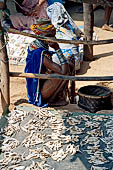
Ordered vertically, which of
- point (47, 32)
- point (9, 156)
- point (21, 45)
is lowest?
point (9, 156)

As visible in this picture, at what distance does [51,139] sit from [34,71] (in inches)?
55.8

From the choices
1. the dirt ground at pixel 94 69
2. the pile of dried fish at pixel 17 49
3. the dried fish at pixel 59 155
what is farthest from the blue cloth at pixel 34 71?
the pile of dried fish at pixel 17 49

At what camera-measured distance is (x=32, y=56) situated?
4.46 metres

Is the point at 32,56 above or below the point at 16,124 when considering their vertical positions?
above

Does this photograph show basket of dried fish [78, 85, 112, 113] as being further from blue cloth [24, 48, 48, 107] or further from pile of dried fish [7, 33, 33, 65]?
pile of dried fish [7, 33, 33, 65]

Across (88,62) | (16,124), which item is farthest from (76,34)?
(16,124)

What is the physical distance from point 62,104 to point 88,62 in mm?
2561

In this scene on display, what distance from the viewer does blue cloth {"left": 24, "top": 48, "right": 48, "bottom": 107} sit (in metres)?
4.41

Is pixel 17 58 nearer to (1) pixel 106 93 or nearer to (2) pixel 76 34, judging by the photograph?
(2) pixel 76 34

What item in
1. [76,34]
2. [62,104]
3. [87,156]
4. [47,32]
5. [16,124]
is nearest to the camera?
[87,156]

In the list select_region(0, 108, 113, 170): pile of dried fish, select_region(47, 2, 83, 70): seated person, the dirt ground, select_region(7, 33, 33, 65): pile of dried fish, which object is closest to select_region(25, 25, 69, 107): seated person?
the dirt ground

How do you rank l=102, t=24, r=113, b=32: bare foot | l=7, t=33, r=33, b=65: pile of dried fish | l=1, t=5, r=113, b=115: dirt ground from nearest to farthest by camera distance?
l=1, t=5, r=113, b=115: dirt ground → l=7, t=33, r=33, b=65: pile of dried fish → l=102, t=24, r=113, b=32: bare foot

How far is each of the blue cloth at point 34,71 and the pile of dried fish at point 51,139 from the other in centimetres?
75

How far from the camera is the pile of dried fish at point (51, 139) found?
299 centimetres
